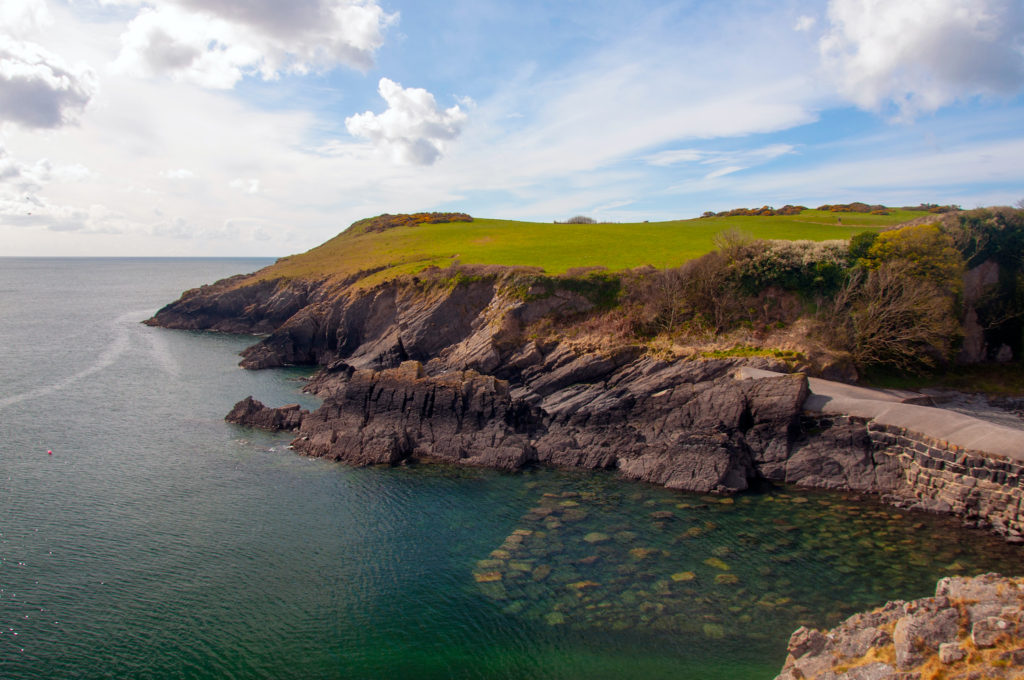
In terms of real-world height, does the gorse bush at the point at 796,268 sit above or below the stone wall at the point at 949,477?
above

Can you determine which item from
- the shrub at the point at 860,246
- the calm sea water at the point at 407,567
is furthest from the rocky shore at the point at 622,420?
the shrub at the point at 860,246

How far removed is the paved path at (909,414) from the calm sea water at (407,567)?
14.2 ft

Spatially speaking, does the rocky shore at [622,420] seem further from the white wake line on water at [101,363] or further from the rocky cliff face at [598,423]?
the white wake line on water at [101,363]

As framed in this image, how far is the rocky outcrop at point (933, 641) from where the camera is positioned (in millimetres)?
12320

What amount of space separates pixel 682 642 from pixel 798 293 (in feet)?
113

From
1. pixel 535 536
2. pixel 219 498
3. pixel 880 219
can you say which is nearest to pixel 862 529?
pixel 535 536

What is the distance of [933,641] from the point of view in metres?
13.2

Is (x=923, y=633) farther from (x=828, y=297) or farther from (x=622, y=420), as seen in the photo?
(x=828, y=297)

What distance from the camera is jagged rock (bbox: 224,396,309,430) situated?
41438 mm

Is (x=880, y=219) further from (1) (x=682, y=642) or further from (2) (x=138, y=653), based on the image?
(2) (x=138, y=653)

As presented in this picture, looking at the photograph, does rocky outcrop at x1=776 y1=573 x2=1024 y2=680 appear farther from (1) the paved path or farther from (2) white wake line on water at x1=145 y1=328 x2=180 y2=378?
(2) white wake line on water at x1=145 y1=328 x2=180 y2=378

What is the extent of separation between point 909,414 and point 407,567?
27.0 m

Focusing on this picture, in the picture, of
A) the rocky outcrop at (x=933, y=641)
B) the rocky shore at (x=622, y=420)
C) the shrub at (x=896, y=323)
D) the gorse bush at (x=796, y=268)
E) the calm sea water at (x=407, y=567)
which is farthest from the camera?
the gorse bush at (x=796, y=268)

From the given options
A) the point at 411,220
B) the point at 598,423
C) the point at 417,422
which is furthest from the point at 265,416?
the point at 411,220
